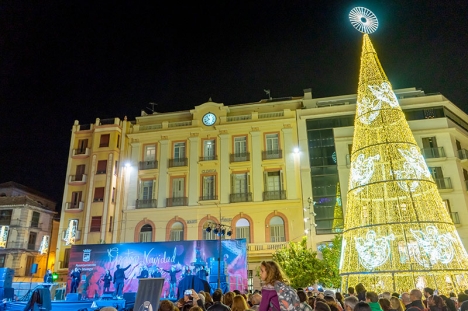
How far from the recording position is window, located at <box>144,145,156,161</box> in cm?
3104

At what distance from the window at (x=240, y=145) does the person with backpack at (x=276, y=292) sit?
82.6 feet

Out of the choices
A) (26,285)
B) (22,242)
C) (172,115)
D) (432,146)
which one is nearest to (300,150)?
(432,146)

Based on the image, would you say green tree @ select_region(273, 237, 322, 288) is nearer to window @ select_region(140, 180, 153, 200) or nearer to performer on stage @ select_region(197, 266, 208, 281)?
performer on stage @ select_region(197, 266, 208, 281)

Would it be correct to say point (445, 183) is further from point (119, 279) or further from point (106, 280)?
point (106, 280)

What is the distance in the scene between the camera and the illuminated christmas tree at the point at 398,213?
11.5 m

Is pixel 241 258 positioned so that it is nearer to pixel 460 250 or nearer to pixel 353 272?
pixel 353 272

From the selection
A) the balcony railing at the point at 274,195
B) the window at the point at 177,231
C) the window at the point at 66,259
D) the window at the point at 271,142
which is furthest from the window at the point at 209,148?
the window at the point at 66,259

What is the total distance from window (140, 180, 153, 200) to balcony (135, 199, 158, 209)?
25.8 inches

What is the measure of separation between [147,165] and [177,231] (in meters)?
6.42

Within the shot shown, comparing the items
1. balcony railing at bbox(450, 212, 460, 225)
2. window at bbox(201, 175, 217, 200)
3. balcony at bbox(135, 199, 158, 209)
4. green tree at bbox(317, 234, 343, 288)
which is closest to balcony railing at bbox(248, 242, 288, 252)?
green tree at bbox(317, 234, 343, 288)

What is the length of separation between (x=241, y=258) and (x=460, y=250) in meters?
11.7

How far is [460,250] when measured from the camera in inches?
458

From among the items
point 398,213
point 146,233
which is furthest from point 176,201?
point 398,213

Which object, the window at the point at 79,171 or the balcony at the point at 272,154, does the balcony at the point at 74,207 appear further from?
the balcony at the point at 272,154
